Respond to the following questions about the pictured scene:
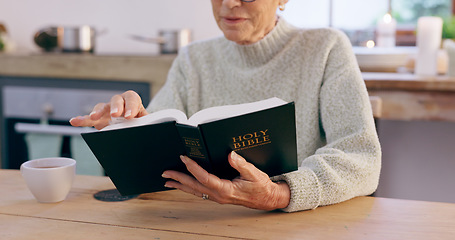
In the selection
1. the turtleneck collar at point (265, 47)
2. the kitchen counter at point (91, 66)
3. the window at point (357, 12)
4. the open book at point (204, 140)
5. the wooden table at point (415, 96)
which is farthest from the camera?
the window at point (357, 12)

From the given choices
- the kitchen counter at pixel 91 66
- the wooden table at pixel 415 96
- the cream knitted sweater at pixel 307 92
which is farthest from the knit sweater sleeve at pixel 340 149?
the kitchen counter at pixel 91 66

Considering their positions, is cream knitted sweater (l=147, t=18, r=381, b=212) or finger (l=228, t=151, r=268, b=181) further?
cream knitted sweater (l=147, t=18, r=381, b=212)

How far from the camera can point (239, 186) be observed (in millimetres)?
947

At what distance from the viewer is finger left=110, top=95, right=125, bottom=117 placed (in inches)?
39.9

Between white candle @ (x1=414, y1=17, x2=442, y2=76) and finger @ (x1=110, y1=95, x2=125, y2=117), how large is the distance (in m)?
1.73

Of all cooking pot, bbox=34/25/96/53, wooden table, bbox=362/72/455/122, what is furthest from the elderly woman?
cooking pot, bbox=34/25/96/53

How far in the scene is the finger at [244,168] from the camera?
90 centimetres

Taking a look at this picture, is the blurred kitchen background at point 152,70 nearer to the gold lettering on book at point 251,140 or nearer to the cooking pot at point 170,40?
the cooking pot at point 170,40

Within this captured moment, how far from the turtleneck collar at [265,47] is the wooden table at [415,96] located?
2.53ft

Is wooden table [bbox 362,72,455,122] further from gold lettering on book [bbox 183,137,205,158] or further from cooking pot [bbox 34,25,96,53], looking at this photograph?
cooking pot [bbox 34,25,96,53]

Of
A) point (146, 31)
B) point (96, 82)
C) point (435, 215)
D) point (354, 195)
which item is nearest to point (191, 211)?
point (354, 195)

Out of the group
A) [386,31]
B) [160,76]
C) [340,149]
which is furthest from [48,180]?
[386,31]

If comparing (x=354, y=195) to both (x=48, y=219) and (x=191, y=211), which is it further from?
(x=48, y=219)

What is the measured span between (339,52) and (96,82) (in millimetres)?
1615
